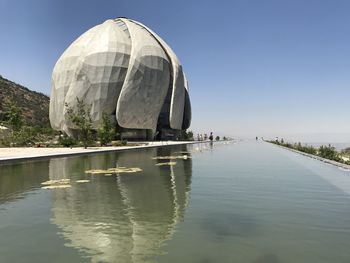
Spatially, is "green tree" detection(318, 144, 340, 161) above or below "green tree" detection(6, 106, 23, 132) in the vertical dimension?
below

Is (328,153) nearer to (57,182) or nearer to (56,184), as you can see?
(57,182)

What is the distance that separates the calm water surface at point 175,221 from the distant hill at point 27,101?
254ft

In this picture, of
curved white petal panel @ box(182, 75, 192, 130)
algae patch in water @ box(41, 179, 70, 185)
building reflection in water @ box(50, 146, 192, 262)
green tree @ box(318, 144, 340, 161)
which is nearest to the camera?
building reflection in water @ box(50, 146, 192, 262)

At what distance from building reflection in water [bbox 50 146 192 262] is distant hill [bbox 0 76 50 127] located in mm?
76754

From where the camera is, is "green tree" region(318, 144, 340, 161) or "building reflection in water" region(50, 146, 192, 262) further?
"green tree" region(318, 144, 340, 161)

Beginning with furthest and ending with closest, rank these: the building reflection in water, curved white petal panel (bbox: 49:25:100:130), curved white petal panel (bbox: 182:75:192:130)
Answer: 1. curved white petal panel (bbox: 182:75:192:130)
2. curved white petal panel (bbox: 49:25:100:130)
3. the building reflection in water

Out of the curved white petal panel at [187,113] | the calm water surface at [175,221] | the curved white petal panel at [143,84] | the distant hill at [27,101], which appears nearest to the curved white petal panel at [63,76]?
the curved white petal panel at [143,84]

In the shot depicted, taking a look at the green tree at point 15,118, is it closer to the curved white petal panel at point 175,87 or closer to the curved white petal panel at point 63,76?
the curved white petal panel at point 63,76

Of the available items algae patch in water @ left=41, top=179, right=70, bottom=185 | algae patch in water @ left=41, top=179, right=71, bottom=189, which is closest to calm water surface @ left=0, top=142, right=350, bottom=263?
algae patch in water @ left=41, top=179, right=71, bottom=189

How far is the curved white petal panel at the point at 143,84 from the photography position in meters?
53.0

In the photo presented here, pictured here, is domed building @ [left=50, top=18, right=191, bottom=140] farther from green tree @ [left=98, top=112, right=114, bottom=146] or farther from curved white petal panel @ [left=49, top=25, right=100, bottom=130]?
green tree @ [left=98, top=112, right=114, bottom=146]

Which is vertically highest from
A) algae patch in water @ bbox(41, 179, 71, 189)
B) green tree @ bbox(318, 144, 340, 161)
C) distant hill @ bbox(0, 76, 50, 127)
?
distant hill @ bbox(0, 76, 50, 127)

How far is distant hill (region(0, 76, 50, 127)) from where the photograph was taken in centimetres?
8900

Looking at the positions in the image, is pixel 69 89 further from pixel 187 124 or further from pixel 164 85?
pixel 187 124
